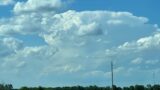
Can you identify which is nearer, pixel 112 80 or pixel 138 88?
pixel 112 80

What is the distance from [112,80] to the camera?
116 meters

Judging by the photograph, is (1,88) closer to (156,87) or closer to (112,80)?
(112,80)

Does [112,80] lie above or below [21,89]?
below

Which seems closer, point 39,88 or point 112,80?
point 112,80

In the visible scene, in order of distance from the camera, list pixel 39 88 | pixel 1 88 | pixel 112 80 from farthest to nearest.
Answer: pixel 39 88
pixel 1 88
pixel 112 80

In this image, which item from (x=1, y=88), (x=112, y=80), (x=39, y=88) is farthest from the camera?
(x=39, y=88)

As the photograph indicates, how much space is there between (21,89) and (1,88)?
154 feet

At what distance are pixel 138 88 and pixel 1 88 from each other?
58.0 meters

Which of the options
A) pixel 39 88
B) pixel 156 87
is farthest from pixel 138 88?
pixel 39 88

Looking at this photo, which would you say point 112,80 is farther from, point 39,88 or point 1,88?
point 39,88

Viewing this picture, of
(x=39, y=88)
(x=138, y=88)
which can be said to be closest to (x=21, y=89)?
(x=39, y=88)

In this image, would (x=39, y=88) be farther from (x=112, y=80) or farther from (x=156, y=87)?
(x=112, y=80)

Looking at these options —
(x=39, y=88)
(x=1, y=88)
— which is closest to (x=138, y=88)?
(x=39, y=88)

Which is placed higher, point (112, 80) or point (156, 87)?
point (156, 87)
